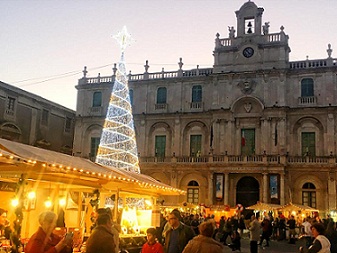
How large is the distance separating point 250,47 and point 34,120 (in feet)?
62.0

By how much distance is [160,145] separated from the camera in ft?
124

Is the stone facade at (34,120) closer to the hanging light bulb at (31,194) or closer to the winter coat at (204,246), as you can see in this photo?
the hanging light bulb at (31,194)

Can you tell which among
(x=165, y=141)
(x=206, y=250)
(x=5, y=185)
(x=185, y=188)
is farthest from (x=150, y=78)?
(x=206, y=250)

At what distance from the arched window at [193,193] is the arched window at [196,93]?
6.84m

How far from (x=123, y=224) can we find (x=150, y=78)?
2403cm

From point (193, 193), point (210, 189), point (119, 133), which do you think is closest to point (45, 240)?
point (119, 133)

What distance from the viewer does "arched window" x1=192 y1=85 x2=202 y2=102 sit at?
3700cm

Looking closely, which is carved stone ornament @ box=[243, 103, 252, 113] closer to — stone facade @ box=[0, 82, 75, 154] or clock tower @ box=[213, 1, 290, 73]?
clock tower @ box=[213, 1, 290, 73]

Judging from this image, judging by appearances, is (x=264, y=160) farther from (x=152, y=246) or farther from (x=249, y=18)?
(x=152, y=246)

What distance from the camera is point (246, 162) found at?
33.4 m

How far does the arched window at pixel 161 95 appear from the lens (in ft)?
125

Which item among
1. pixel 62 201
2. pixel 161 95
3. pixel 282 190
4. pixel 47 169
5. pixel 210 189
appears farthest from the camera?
pixel 161 95

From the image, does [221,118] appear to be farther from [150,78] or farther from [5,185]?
[5,185]

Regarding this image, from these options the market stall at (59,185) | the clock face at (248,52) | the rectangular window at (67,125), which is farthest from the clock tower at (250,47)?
the market stall at (59,185)
